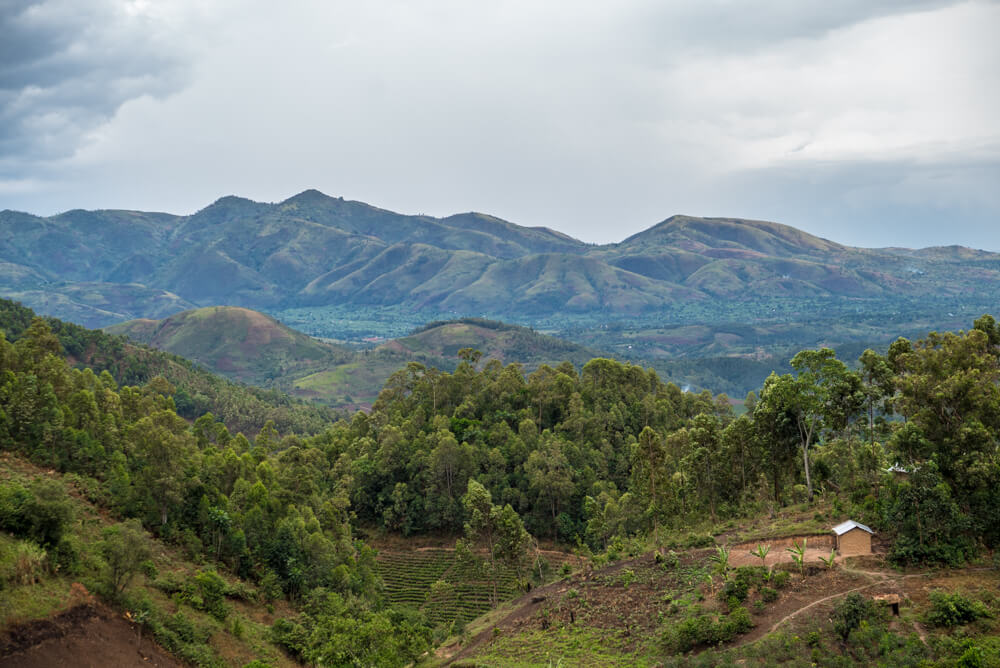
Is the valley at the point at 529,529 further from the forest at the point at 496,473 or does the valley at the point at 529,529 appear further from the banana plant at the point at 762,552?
the banana plant at the point at 762,552

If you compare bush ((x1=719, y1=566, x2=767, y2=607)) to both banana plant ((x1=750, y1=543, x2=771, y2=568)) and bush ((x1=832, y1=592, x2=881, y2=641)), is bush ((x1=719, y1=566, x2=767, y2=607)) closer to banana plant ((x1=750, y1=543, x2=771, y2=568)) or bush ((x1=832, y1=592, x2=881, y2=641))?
banana plant ((x1=750, y1=543, x2=771, y2=568))

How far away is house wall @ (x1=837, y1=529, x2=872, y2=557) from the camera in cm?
3036

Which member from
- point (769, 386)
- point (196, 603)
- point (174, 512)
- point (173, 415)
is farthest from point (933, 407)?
point (173, 415)

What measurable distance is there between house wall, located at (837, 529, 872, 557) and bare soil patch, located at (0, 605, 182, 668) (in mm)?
30273

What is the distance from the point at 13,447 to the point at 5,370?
781cm

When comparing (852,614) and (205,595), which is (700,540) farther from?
(205,595)

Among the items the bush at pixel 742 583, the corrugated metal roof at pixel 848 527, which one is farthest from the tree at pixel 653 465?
the bush at pixel 742 583

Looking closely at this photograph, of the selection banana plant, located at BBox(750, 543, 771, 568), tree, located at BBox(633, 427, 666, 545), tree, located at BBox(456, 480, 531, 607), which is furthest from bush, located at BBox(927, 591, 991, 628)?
tree, located at BBox(456, 480, 531, 607)

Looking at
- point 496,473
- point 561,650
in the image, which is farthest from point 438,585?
point 561,650

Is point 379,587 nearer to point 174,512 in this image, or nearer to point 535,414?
point 174,512

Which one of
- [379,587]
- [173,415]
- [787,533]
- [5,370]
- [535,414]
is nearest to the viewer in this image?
[787,533]

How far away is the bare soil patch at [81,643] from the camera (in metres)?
25.5

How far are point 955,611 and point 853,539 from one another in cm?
644

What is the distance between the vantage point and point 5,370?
153 feet
